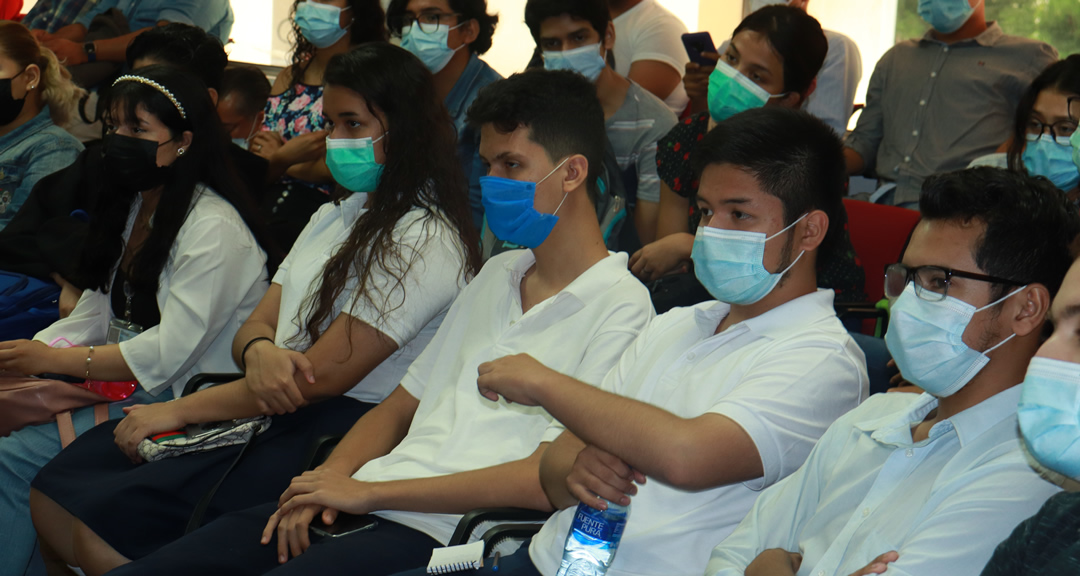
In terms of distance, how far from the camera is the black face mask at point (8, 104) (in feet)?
14.2

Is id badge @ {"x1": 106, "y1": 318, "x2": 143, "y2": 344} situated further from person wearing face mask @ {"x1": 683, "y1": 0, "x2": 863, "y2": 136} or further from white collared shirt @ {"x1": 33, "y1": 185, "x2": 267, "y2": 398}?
person wearing face mask @ {"x1": 683, "y1": 0, "x2": 863, "y2": 136}

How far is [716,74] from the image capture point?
350 centimetres

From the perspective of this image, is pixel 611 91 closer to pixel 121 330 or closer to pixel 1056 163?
pixel 1056 163

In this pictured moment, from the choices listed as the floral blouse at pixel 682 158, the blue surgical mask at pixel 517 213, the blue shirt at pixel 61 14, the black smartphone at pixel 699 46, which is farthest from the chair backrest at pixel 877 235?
the blue shirt at pixel 61 14

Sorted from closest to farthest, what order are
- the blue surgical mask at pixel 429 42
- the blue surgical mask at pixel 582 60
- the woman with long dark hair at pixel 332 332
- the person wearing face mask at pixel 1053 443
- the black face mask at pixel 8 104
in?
1. the person wearing face mask at pixel 1053 443
2. the woman with long dark hair at pixel 332 332
3. the blue surgical mask at pixel 582 60
4. the blue surgical mask at pixel 429 42
5. the black face mask at pixel 8 104

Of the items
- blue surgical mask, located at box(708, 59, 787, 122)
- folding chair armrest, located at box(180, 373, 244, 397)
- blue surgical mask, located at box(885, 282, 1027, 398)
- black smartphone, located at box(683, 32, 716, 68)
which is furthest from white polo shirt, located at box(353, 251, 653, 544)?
black smartphone, located at box(683, 32, 716, 68)

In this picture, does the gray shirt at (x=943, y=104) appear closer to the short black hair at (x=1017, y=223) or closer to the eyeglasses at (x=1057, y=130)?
the eyeglasses at (x=1057, y=130)

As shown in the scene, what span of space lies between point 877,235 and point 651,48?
5.90ft

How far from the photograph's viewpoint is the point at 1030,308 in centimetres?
167

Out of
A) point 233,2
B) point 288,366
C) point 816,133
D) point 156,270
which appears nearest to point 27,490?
point 156,270

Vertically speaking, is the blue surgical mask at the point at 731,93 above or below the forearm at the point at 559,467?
above

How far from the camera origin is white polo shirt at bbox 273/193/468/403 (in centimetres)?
277

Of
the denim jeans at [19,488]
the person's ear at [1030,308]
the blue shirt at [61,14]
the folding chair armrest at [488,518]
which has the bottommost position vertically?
the denim jeans at [19,488]

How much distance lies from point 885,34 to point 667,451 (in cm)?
504
